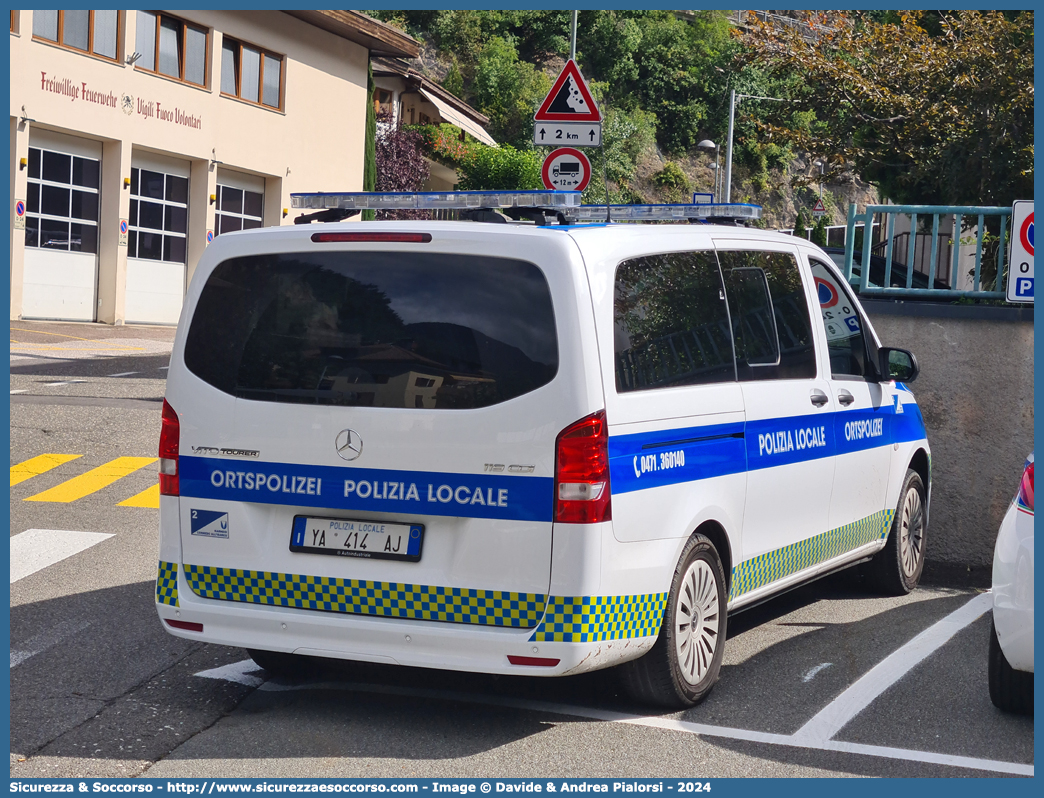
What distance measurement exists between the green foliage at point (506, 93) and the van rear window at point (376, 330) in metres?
67.2

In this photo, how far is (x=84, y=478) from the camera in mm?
10078

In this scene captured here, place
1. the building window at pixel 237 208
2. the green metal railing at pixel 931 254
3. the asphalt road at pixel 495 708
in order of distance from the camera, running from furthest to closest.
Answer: the building window at pixel 237 208 < the green metal railing at pixel 931 254 < the asphalt road at pixel 495 708

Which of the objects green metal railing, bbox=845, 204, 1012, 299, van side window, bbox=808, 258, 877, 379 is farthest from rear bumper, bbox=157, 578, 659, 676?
green metal railing, bbox=845, 204, 1012, 299

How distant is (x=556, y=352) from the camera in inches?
180

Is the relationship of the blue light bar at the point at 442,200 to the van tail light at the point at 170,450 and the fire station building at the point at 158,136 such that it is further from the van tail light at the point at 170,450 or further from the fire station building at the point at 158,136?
the fire station building at the point at 158,136

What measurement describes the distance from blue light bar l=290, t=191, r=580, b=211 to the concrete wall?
13.4ft

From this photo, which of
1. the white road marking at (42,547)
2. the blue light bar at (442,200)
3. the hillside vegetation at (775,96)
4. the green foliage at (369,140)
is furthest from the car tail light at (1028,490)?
the green foliage at (369,140)

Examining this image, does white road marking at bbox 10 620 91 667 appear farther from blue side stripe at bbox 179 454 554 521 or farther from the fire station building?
the fire station building

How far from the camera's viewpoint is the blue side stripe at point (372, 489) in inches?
179

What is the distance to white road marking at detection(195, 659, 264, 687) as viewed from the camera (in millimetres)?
5469

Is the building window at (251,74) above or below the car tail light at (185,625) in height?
above

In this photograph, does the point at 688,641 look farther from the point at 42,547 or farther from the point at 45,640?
the point at 42,547

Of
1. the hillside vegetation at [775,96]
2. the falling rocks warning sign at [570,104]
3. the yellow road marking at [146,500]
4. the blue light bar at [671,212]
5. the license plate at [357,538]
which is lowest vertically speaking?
the yellow road marking at [146,500]
